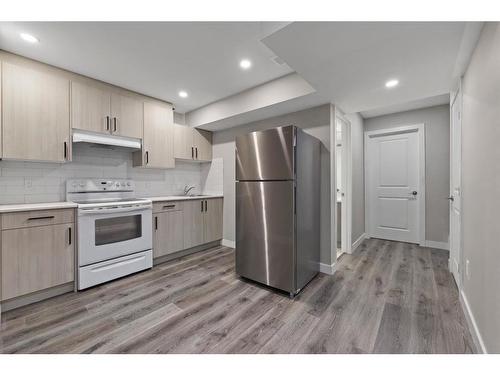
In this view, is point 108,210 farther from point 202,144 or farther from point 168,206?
point 202,144

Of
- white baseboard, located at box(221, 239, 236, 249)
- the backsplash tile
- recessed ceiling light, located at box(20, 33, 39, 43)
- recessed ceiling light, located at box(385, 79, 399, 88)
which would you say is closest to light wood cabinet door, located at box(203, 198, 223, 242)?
white baseboard, located at box(221, 239, 236, 249)

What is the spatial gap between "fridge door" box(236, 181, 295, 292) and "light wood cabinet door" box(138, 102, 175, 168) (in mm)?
1497

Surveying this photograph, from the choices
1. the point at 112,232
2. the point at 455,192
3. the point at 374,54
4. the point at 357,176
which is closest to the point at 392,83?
the point at 374,54

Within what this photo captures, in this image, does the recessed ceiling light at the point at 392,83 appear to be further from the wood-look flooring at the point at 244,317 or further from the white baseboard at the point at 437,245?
the white baseboard at the point at 437,245

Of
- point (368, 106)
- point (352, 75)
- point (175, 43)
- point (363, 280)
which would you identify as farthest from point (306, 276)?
point (175, 43)

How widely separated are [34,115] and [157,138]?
4.26 ft

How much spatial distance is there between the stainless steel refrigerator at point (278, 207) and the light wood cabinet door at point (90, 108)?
1716 millimetres

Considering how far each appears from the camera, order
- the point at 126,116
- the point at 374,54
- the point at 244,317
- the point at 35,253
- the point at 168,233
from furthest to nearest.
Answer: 1. the point at 168,233
2. the point at 126,116
3. the point at 35,253
4. the point at 244,317
5. the point at 374,54

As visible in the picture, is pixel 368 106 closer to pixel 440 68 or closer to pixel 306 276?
pixel 440 68

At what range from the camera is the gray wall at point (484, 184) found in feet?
3.75

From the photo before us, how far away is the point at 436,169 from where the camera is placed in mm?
3578

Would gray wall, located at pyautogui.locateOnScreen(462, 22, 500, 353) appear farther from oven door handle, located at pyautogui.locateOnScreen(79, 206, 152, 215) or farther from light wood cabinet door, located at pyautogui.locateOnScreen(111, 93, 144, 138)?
light wood cabinet door, located at pyautogui.locateOnScreen(111, 93, 144, 138)

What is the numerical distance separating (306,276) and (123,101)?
3.16 meters

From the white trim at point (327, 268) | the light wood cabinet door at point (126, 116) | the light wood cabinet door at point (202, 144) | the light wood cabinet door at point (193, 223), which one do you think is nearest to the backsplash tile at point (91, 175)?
the light wood cabinet door at point (202, 144)
